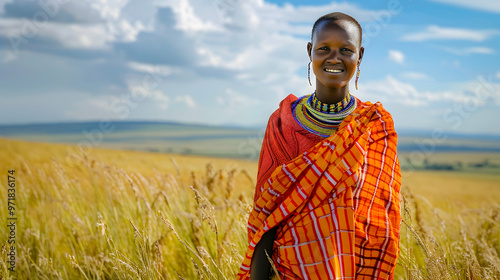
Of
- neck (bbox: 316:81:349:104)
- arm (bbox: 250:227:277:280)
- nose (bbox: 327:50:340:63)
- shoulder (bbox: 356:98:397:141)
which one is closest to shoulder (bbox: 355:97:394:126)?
shoulder (bbox: 356:98:397:141)

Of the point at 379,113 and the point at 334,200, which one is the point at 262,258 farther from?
the point at 379,113

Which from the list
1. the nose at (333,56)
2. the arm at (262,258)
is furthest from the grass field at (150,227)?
the nose at (333,56)

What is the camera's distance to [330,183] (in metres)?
1.89

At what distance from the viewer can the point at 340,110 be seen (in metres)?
2.12

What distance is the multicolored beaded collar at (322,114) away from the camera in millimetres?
2076

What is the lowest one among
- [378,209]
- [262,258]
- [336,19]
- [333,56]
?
[262,258]

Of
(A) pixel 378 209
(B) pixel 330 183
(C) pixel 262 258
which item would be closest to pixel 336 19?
(B) pixel 330 183

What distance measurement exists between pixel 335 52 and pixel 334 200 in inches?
26.8

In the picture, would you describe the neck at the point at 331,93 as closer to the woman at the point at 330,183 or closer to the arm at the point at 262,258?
the woman at the point at 330,183

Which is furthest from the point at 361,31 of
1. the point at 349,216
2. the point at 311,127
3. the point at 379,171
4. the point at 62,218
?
the point at 62,218

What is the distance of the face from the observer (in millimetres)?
2016

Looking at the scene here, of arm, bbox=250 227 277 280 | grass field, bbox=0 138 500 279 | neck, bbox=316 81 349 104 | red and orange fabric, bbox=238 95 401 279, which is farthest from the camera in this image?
grass field, bbox=0 138 500 279

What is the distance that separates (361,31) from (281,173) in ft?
2.60

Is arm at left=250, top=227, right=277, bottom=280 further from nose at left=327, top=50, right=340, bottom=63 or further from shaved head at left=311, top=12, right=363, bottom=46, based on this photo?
shaved head at left=311, top=12, right=363, bottom=46
